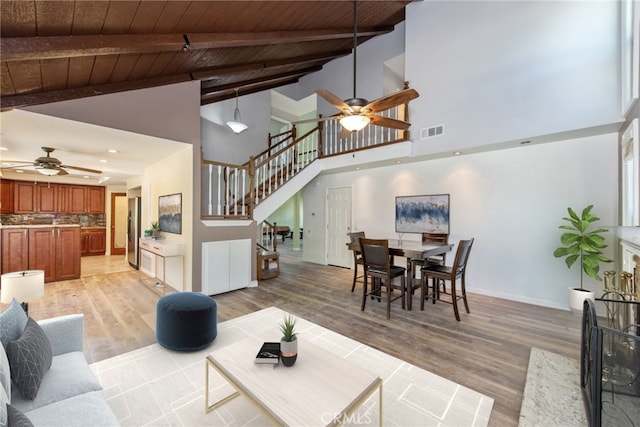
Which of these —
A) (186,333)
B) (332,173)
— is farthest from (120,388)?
(332,173)

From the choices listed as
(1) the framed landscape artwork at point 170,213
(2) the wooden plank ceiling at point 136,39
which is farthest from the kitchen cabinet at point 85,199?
(2) the wooden plank ceiling at point 136,39

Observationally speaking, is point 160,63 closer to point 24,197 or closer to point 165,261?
point 165,261

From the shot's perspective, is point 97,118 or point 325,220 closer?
point 97,118

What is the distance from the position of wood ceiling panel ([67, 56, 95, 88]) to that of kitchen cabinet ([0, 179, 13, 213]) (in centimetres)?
642

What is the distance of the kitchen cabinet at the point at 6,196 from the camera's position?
652 centimetres

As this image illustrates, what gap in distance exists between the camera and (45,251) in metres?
5.18

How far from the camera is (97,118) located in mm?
3133

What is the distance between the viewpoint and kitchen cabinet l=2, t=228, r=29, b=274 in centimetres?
476

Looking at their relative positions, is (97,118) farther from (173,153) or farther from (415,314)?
(415,314)

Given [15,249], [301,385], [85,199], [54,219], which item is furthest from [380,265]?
[54,219]

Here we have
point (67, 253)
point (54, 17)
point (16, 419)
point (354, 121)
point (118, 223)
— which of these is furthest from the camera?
point (118, 223)

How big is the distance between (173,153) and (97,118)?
1496 mm

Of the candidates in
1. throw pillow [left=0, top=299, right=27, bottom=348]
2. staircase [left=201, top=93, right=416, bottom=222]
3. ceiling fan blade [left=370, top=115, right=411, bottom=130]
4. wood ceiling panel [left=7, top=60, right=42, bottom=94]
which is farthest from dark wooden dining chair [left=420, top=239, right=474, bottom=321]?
wood ceiling panel [left=7, top=60, right=42, bottom=94]

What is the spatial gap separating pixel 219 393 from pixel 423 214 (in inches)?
183
